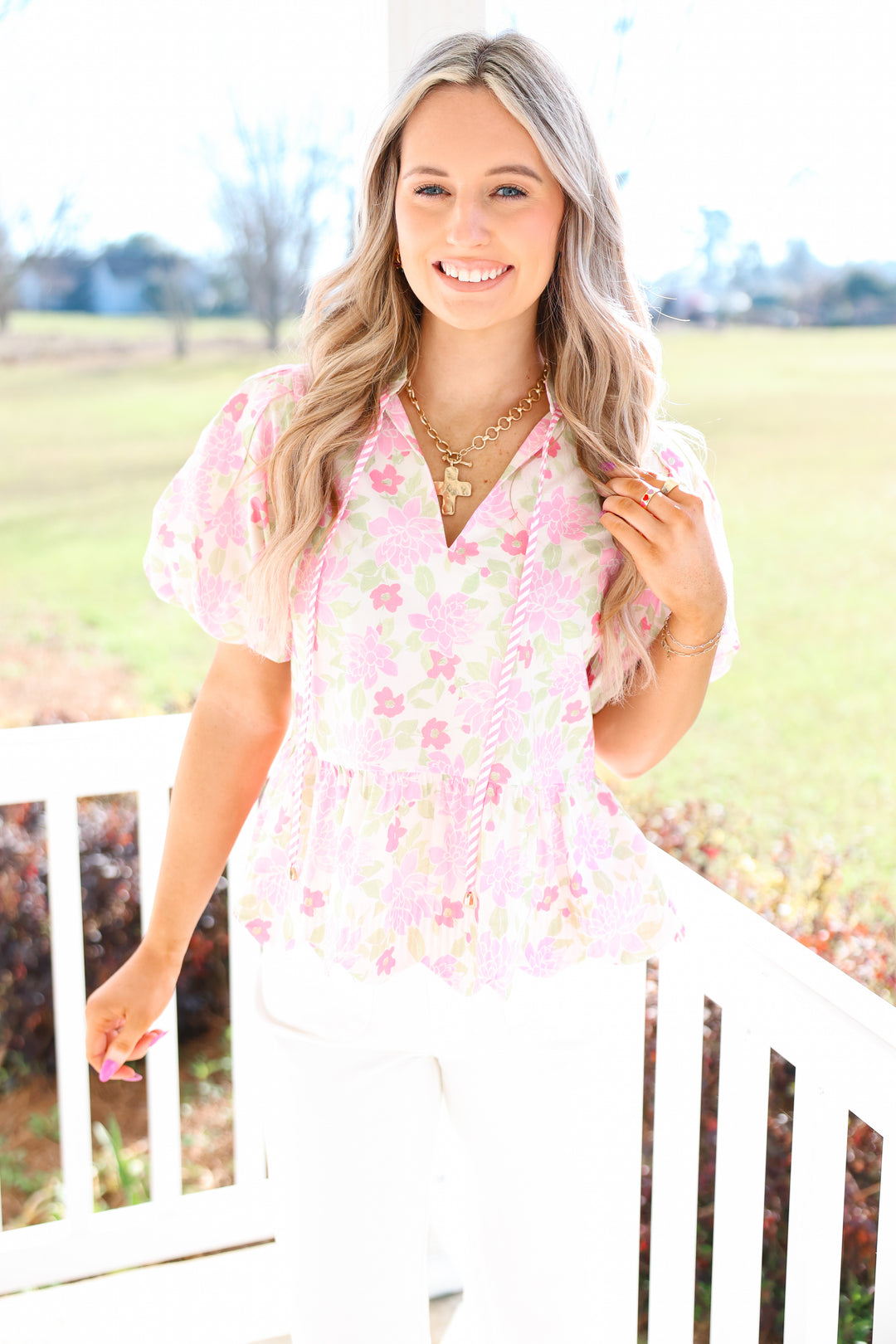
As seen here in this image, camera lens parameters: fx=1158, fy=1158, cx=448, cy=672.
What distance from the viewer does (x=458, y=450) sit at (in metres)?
1.30

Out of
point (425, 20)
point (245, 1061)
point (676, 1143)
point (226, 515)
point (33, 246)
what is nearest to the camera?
point (226, 515)

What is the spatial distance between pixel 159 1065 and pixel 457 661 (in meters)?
1.21

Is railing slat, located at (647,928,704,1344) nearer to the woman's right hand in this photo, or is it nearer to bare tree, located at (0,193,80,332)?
the woman's right hand

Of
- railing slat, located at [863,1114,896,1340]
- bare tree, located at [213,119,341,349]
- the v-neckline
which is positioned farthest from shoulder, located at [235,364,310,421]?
bare tree, located at [213,119,341,349]

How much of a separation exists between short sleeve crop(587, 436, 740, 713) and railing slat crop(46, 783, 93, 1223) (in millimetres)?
1018

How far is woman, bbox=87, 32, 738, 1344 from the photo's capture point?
1.22 metres

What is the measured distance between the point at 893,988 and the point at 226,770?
5.33 feet

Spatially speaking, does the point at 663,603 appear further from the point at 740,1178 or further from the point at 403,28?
the point at 403,28

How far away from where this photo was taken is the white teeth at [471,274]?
119 cm

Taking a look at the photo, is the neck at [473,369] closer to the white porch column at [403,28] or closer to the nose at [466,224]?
the nose at [466,224]

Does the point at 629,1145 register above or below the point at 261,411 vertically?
below

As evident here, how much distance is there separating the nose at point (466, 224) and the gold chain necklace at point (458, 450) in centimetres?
20

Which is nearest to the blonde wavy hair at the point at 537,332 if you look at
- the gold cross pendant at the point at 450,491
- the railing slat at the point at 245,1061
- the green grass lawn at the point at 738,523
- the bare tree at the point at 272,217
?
the gold cross pendant at the point at 450,491

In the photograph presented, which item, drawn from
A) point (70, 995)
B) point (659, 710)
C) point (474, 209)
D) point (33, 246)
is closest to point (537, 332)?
point (474, 209)
